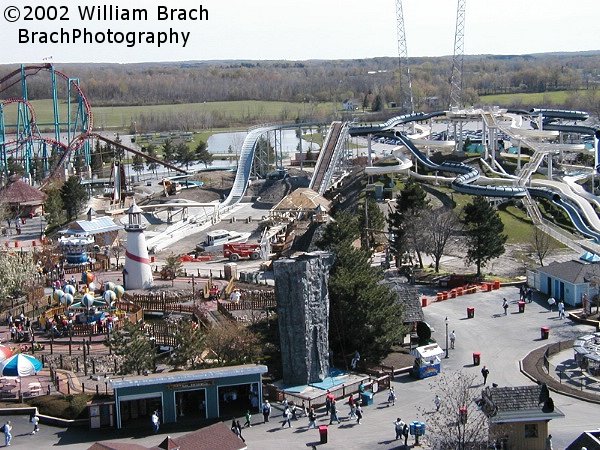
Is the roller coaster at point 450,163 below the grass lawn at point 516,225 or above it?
above

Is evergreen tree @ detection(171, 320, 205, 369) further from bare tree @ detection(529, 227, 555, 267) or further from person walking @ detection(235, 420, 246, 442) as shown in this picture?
bare tree @ detection(529, 227, 555, 267)

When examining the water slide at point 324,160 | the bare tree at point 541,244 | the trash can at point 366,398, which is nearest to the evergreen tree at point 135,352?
the trash can at point 366,398

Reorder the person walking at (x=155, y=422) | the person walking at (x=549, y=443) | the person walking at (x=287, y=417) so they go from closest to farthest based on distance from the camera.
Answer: the person walking at (x=549, y=443), the person walking at (x=155, y=422), the person walking at (x=287, y=417)

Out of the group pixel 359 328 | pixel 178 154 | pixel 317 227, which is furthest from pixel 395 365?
pixel 178 154

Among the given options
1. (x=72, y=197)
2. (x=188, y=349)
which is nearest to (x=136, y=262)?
(x=188, y=349)

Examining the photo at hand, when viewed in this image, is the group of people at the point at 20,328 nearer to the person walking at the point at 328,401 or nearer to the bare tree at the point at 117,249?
the bare tree at the point at 117,249

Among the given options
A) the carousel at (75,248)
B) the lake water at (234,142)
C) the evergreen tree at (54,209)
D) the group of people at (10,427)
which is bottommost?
the group of people at (10,427)
